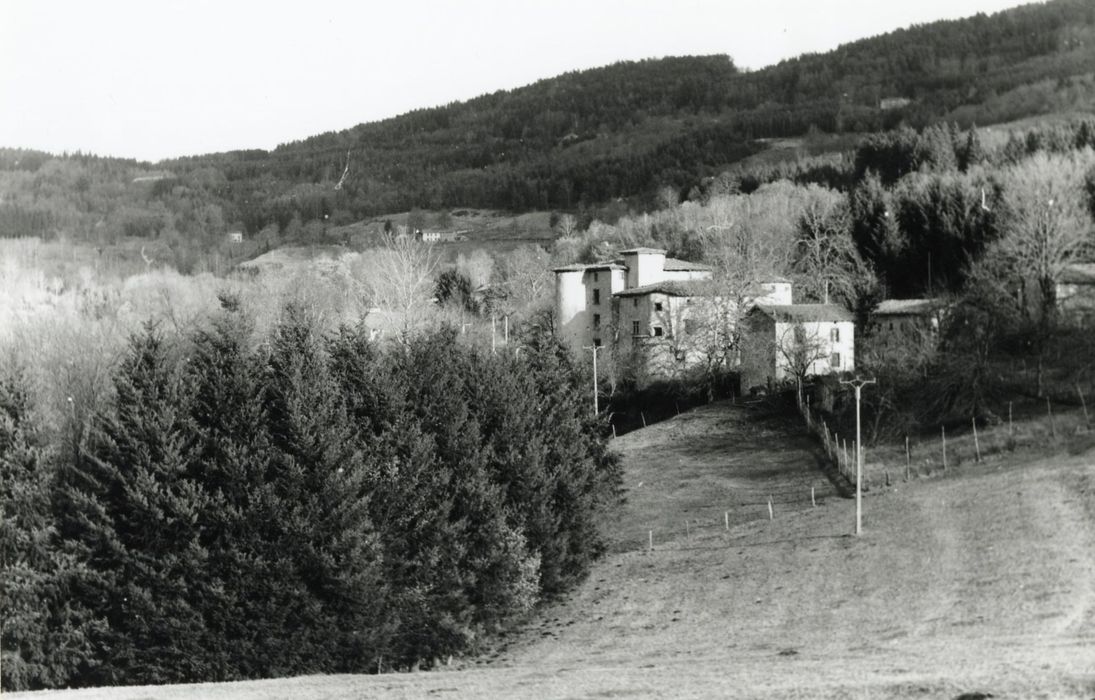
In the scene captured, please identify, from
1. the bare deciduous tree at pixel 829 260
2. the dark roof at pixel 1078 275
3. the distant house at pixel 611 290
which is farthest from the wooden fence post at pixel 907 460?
the distant house at pixel 611 290

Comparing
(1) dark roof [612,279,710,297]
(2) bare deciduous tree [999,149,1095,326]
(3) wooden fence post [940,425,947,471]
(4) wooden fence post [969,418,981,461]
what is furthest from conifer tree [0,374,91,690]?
(1) dark roof [612,279,710,297]

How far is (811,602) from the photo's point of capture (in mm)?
41000

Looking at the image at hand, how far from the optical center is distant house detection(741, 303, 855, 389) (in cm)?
8462

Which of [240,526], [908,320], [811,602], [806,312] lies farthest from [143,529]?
[908,320]

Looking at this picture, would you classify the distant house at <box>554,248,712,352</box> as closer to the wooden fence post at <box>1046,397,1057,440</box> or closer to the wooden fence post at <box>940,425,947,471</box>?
the wooden fence post at <box>940,425,947,471</box>

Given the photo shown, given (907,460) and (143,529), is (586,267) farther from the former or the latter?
(143,529)

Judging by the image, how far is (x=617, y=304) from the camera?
104 m

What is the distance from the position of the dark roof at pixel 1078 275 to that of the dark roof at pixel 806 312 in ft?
50.5

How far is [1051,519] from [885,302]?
46863mm

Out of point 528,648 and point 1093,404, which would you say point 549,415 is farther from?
point 1093,404

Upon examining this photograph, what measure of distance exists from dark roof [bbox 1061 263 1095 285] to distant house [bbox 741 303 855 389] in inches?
606

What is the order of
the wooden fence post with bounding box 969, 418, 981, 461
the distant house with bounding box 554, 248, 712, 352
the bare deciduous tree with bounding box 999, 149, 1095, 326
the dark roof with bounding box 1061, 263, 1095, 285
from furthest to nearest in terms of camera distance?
the distant house with bounding box 554, 248, 712, 352 → the dark roof with bounding box 1061, 263, 1095, 285 → the bare deciduous tree with bounding box 999, 149, 1095, 326 → the wooden fence post with bounding box 969, 418, 981, 461

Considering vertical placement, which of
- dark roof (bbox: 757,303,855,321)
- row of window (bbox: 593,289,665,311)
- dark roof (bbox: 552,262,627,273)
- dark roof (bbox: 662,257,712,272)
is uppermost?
dark roof (bbox: 552,262,627,273)

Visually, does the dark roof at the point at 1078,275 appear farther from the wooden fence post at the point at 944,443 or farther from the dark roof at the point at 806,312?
the wooden fence post at the point at 944,443
